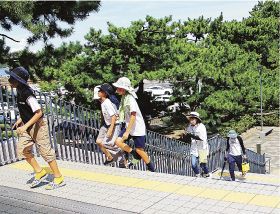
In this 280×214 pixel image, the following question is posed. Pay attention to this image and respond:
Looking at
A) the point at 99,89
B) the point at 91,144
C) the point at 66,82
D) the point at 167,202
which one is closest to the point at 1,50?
the point at 66,82

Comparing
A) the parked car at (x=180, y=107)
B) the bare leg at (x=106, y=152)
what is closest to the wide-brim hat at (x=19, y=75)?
the bare leg at (x=106, y=152)

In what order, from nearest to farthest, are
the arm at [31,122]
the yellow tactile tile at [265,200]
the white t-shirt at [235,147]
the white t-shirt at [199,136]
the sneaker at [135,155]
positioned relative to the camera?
the yellow tactile tile at [265,200]
the arm at [31,122]
the sneaker at [135,155]
the white t-shirt at [199,136]
the white t-shirt at [235,147]

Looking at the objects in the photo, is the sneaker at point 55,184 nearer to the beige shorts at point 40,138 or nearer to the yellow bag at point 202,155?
the beige shorts at point 40,138

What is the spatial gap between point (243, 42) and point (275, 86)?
777 cm

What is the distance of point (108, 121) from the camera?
6.59 meters

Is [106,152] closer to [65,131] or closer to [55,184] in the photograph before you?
[65,131]

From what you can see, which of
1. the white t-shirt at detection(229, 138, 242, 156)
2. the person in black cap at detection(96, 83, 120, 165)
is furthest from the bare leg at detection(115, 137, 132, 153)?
the white t-shirt at detection(229, 138, 242, 156)

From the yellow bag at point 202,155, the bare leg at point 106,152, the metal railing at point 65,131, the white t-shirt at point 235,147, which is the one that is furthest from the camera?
the white t-shirt at point 235,147

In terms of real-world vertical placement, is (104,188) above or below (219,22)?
below

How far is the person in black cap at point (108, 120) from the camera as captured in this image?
6.43m

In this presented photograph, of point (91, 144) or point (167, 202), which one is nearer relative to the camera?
point (167, 202)

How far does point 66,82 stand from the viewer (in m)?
20.9

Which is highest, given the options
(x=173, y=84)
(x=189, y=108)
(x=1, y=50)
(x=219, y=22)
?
(x=219, y=22)

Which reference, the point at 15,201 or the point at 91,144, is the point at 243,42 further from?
the point at 15,201
